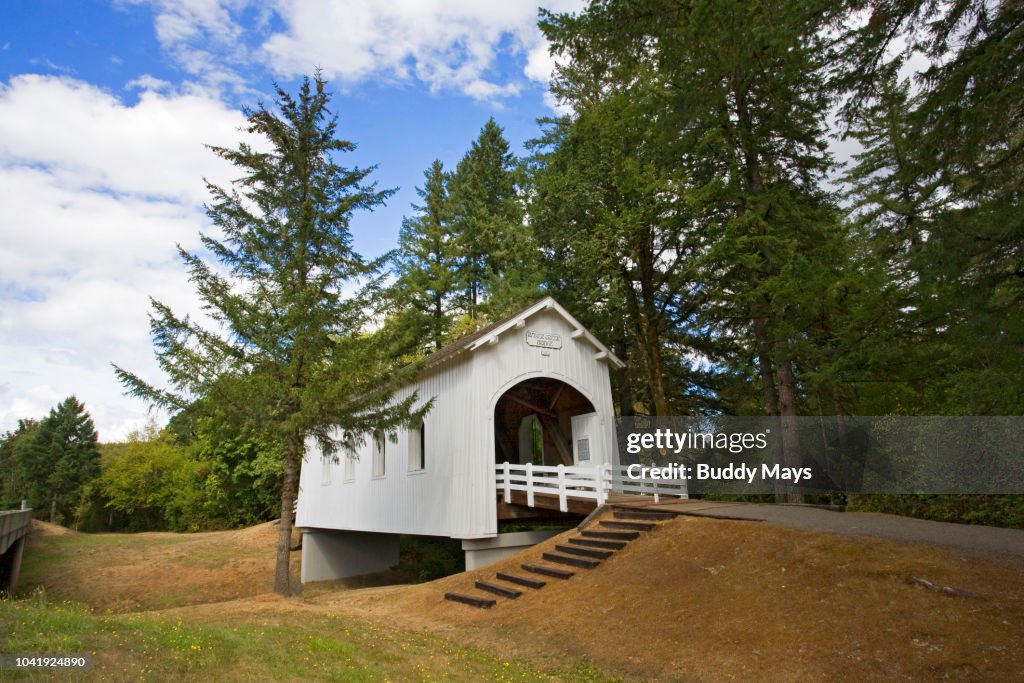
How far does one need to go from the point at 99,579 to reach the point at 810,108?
28683 mm

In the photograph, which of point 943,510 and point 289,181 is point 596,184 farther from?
point 943,510

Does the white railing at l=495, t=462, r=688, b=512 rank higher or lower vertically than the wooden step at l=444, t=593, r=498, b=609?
higher

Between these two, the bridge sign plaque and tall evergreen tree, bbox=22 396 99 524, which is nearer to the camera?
the bridge sign plaque

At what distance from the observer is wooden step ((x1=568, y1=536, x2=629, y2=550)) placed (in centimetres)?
1152

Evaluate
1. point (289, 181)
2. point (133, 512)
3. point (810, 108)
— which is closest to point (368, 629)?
point (289, 181)

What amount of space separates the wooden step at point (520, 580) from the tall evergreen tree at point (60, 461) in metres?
43.0

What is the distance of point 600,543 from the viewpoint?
1186 centimetres

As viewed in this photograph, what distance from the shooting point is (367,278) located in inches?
508

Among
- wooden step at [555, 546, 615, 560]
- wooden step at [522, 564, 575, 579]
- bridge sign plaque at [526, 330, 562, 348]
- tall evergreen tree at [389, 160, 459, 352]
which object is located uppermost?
tall evergreen tree at [389, 160, 459, 352]

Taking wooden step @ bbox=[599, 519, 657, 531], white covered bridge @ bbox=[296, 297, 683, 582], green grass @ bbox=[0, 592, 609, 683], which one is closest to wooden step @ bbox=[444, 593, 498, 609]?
green grass @ bbox=[0, 592, 609, 683]

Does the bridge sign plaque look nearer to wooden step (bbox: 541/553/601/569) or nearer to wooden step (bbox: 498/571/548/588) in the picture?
wooden step (bbox: 541/553/601/569)

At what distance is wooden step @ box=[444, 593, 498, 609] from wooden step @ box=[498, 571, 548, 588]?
2.21 feet

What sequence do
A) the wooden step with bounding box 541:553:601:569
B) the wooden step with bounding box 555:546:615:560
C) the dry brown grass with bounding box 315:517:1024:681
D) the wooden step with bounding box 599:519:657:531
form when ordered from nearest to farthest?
the dry brown grass with bounding box 315:517:1024:681 < the wooden step with bounding box 541:553:601:569 < the wooden step with bounding box 555:546:615:560 < the wooden step with bounding box 599:519:657:531

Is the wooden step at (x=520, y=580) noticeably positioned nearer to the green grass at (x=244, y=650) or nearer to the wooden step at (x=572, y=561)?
the wooden step at (x=572, y=561)
